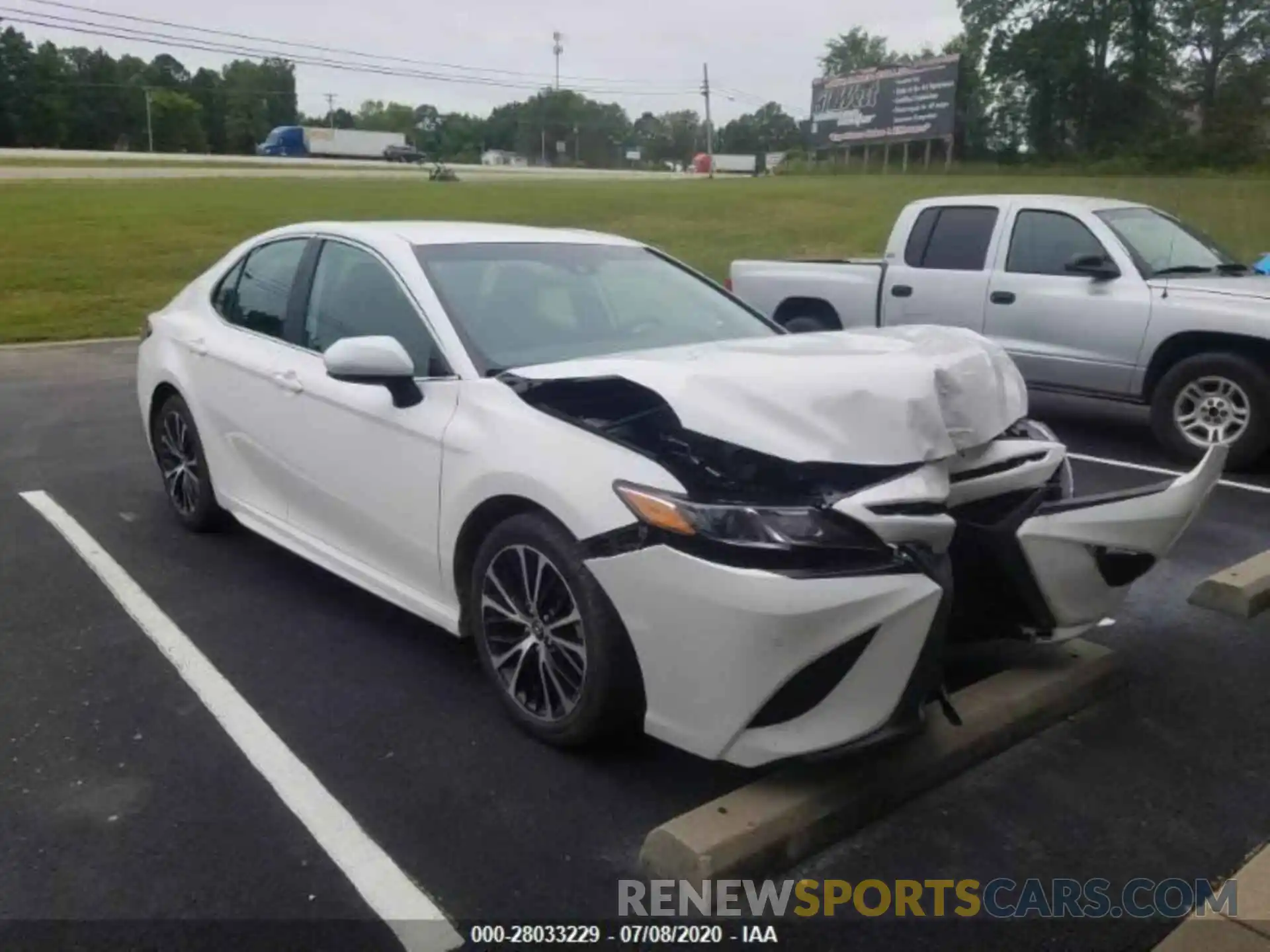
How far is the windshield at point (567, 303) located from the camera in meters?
4.17

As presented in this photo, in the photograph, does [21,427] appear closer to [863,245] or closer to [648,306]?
[648,306]

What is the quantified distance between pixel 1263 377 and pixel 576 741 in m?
5.84

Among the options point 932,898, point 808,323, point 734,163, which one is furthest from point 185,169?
point 734,163

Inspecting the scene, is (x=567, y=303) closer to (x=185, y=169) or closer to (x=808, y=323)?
(x=808, y=323)

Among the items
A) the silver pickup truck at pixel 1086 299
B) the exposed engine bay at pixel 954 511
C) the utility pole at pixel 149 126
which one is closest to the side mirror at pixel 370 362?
the exposed engine bay at pixel 954 511

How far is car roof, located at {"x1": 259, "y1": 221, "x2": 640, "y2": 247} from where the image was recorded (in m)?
4.64

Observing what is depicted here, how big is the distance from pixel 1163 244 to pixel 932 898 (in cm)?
675

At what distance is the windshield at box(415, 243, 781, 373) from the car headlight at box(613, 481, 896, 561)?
1201 mm

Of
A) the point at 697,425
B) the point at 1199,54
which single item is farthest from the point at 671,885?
the point at 1199,54

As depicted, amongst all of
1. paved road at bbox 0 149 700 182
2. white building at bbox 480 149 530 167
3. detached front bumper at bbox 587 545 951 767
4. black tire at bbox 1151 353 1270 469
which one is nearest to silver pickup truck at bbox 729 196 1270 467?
black tire at bbox 1151 353 1270 469

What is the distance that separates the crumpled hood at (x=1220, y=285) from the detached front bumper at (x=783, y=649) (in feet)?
18.2

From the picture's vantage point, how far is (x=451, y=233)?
475 centimetres

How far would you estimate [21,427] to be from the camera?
8.58m

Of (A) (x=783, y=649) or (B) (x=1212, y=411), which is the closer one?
(A) (x=783, y=649)
